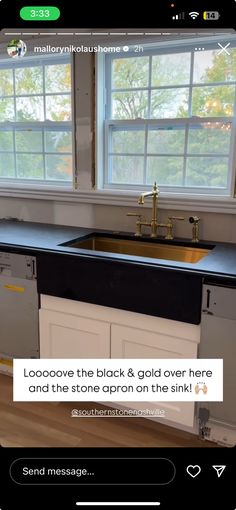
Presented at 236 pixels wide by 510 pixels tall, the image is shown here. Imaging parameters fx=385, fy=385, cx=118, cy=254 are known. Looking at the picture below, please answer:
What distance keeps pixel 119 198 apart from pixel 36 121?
789mm

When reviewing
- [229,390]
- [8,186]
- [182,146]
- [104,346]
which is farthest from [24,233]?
[229,390]

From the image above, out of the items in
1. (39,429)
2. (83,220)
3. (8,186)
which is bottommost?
(39,429)

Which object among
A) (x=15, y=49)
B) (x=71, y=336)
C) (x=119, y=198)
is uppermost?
(x=15, y=49)

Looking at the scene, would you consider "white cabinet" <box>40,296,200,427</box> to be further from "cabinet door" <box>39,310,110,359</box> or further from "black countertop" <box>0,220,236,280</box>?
"black countertop" <box>0,220,236,280</box>

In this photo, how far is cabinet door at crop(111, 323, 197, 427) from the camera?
1478mm

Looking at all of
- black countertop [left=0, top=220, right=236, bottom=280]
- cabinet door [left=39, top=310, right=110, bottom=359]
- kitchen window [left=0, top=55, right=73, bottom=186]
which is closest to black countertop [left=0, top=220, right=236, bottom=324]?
black countertop [left=0, top=220, right=236, bottom=280]

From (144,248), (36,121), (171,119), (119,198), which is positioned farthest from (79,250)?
(36,121)

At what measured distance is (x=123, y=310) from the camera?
1559 mm

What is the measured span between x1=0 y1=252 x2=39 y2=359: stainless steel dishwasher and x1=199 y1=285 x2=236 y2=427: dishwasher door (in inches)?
31.7

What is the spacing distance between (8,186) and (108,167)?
27.3 inches

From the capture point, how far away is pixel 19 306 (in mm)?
1866
